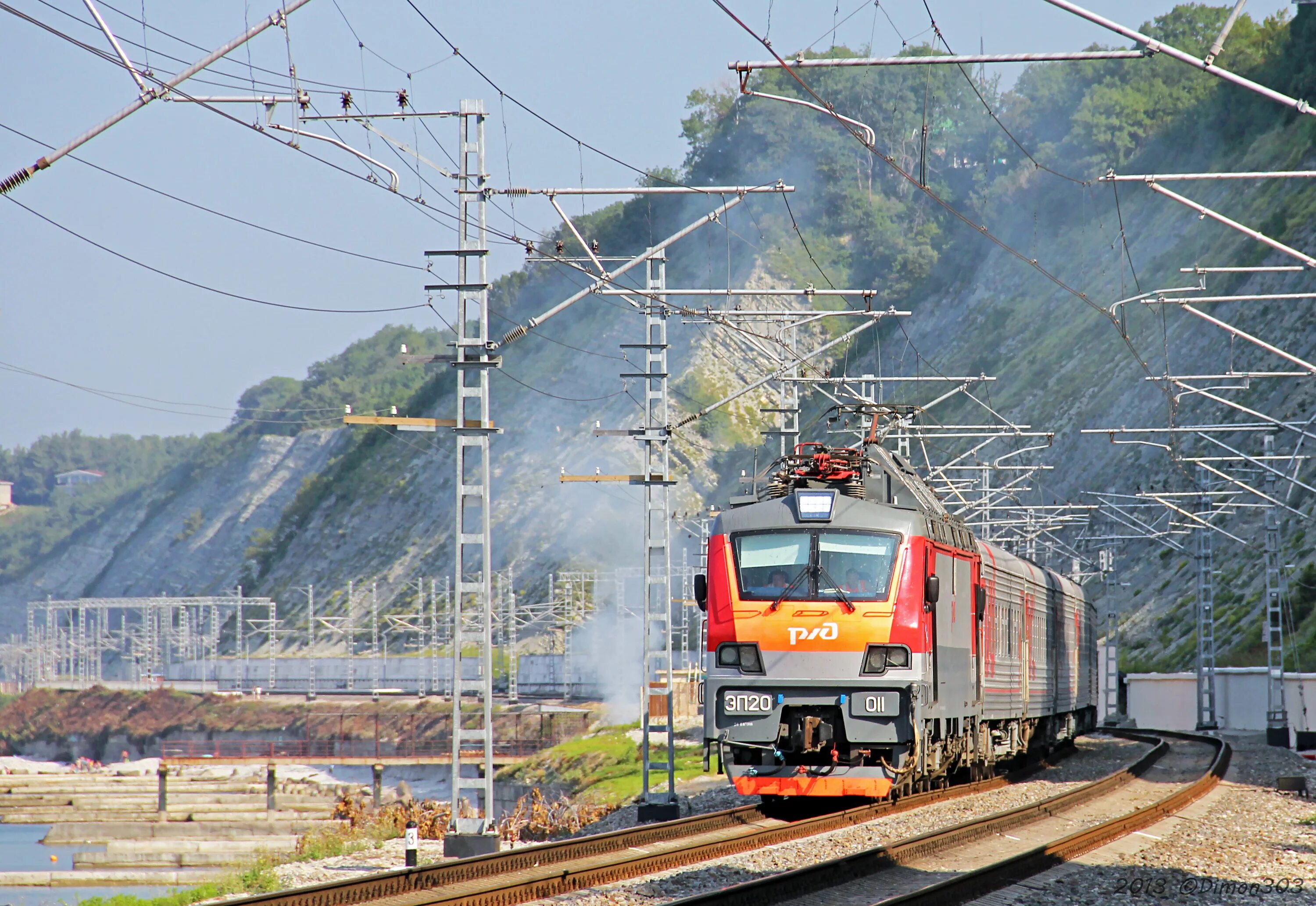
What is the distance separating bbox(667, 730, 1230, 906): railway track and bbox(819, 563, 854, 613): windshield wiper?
104 inches

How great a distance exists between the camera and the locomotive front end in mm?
16500

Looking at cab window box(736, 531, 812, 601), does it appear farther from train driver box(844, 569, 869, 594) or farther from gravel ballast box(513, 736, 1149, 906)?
gravel ballast box(513, 736, 1149, 906)

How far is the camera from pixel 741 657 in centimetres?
1700

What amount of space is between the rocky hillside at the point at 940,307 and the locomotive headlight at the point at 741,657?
42725mm

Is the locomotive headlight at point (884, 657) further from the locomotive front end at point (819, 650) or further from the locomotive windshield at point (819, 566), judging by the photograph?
the locomotive windshield at point (819, 566)

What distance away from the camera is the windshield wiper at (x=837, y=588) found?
1682 centimetres

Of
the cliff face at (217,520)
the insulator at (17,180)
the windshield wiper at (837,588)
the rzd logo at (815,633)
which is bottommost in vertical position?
the rzd logo at (815,633)

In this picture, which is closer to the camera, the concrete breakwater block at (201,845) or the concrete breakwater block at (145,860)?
the concrete breakwater block at (201,845)

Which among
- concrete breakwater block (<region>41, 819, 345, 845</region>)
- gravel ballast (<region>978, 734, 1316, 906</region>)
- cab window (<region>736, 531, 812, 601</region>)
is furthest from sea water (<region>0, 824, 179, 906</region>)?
gravel ballast (<region>978, 734, 1316, 906</region>)

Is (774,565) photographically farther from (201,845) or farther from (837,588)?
(201,845)

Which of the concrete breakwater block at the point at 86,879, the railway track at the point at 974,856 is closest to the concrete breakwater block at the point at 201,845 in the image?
the concrete breakwater block at the point at 86,879

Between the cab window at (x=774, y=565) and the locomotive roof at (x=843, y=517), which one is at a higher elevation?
the locomotive roof at (x=843, y=517)

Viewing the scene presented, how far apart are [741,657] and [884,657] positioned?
1608 millimetres

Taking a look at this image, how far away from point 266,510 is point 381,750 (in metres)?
93.6
